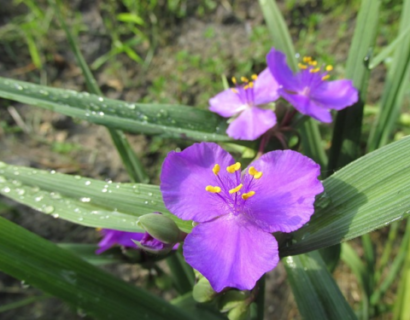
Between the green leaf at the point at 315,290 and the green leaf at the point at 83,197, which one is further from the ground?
the green leaf at the point at 83,197

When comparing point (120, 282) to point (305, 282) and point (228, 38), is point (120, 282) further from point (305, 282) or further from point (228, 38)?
point (228, 38)

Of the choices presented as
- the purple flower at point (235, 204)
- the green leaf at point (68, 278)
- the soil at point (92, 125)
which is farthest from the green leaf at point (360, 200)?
the soil at point (92, 125)

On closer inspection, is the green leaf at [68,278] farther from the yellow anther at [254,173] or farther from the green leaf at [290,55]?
the green leaf at [290,55]

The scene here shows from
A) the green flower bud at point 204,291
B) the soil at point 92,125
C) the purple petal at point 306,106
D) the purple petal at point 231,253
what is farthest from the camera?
the soil at point 92,125

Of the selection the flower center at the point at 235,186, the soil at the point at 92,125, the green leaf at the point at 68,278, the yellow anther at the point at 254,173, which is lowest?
the soil at the point at 92,125

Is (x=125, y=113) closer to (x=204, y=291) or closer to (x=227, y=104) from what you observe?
(x=227, y=104)

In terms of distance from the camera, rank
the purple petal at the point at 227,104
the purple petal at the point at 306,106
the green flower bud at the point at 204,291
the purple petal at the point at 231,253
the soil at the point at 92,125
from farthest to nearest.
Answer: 1. the soil at the point at 92,125
2. the purple petal at the point at 227,104
3. the purple petal at the point at 306,106
4. the green flower bud at the point at 204,291
5. the purple petal at the point at 231,253

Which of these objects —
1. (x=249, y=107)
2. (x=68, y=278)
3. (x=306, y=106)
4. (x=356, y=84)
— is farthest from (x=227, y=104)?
(x=68, y=278)

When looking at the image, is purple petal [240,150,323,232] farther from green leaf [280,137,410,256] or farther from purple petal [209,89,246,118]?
purple petal [209,89,246,118]
